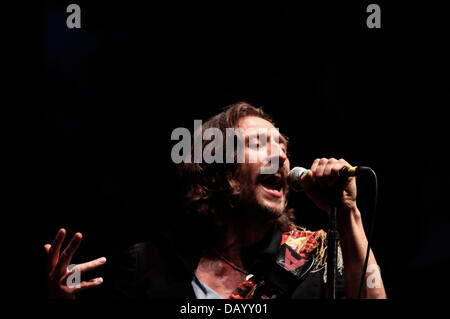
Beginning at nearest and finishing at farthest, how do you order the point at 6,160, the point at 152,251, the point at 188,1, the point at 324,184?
the point at 324,184
the point at 6,160
the point at 152,251
the point at 188,1

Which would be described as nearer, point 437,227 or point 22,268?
point 22,268

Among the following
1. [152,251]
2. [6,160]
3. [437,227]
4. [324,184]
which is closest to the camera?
[324,184]

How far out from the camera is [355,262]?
159cm

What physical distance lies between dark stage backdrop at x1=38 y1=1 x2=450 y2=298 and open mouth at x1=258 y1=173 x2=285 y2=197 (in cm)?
44

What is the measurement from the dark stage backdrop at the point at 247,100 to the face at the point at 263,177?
39 centimetres

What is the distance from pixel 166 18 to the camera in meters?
2.66

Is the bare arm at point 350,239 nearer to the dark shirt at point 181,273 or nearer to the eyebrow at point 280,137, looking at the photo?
the dark shirt at point 181,273

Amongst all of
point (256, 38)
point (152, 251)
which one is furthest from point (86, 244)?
point (256, 38)

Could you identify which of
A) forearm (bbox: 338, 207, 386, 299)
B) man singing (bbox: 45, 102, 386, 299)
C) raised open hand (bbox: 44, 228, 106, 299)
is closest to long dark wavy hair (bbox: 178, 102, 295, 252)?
man singing (bbox: 45, 102, 386, 299)

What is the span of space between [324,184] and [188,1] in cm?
164

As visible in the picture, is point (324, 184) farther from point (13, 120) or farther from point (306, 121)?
point (13, 120)

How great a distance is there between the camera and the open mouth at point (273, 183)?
220cm

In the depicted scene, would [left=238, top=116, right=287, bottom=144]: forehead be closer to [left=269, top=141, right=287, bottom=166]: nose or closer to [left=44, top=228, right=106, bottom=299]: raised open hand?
[left=269, top=141, right=287, bottom=166]: nose

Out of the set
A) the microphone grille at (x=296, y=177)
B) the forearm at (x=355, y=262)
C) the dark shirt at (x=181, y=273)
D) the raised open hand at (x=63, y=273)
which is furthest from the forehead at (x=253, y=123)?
the raised open hand at (x=63, y=273)
